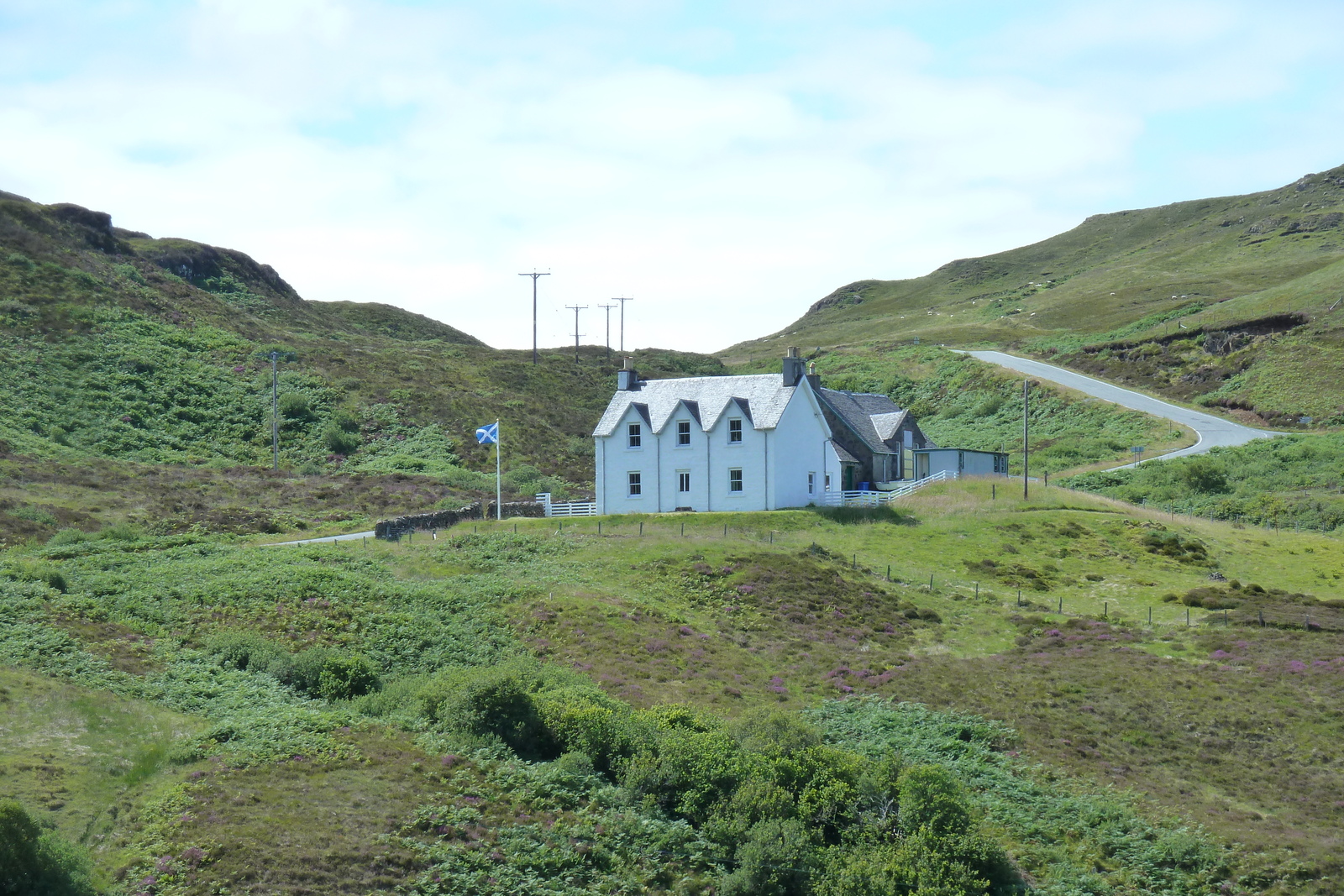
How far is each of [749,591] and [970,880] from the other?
19727 millimetres

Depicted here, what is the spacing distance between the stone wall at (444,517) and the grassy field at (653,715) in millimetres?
4115

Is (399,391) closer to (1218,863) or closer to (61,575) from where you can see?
(61,575)

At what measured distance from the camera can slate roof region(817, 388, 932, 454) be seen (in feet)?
212

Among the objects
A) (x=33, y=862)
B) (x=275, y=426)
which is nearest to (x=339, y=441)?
(x=275, y=426)

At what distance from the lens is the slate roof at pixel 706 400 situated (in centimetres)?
5784

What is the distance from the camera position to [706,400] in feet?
198

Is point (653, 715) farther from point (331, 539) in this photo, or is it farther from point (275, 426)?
point (275, 426)

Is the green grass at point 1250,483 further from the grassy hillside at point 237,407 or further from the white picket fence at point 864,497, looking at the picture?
the white picket fence at point 864,497

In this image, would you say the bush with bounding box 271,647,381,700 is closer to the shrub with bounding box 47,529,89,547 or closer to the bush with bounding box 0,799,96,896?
the bush with bounding box 0,799,96,896

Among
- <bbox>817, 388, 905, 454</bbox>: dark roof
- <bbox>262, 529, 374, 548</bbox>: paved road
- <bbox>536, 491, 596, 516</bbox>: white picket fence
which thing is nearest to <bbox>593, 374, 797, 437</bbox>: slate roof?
<bbox>536, 491, 596, 516</bbox>: white picket fence

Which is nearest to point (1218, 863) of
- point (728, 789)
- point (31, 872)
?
point (728, 789)

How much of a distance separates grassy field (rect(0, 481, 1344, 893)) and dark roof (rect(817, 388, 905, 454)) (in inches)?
635

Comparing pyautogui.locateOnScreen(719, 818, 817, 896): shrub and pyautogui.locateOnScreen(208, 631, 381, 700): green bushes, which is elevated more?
pyautogui.locateOnScreen(208, 631, 381, 700): green bushes

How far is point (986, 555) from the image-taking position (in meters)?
50.8
